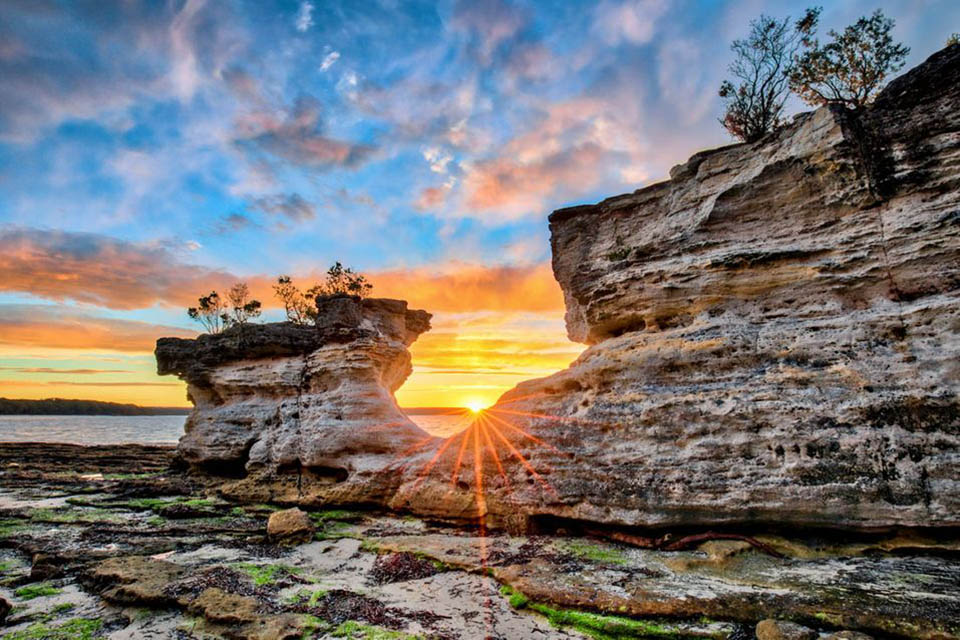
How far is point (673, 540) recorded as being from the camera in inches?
397

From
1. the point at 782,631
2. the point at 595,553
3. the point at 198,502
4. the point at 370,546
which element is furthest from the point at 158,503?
the point at 782,631

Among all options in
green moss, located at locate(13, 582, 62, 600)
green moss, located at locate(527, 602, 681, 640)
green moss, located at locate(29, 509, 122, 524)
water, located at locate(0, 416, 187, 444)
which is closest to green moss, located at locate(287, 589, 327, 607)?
green moss, located at locate(527, 602, 681, 640)

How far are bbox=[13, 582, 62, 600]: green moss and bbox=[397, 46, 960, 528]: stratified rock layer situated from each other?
910 centimetres

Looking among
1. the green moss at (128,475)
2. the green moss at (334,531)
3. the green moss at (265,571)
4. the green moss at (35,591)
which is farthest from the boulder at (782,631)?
the green moss at (128,475)

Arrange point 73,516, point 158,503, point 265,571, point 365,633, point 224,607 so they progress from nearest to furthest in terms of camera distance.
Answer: point 365,633 < point 224,607 < point 265,571 < point 73,516 < point 158,503

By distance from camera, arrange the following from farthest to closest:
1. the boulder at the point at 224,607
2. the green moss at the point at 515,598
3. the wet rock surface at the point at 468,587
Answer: the green moss at the point at 515,598, the boulder at the point at 224,607, the wet rock surface at the point at 468,587

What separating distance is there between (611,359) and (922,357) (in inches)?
243

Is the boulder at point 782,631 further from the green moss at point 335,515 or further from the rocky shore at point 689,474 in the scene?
the green moss at point 335,515

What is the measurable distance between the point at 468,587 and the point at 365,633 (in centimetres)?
252

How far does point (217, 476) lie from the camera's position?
22578mm

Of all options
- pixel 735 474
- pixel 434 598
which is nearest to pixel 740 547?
pixel 735 474

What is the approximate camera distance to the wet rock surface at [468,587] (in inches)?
274

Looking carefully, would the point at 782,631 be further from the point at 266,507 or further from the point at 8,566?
the point at 266,507

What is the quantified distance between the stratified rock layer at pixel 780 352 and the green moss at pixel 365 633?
5.53m
